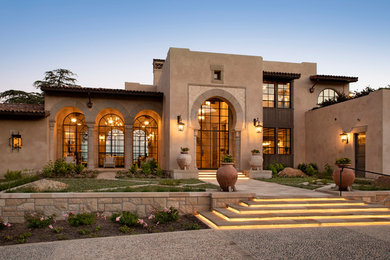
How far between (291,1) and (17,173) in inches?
580

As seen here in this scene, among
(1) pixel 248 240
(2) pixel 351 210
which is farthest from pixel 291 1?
(1) pixel 248 240

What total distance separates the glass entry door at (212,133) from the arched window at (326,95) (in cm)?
702

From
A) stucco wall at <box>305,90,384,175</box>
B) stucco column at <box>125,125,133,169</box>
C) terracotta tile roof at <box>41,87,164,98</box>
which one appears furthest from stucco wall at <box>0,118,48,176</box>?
stucco wall at <box>305,90,384,175</box>

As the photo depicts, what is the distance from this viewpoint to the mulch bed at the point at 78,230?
6082 mm

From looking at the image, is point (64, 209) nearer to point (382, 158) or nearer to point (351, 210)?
point (351, 210)

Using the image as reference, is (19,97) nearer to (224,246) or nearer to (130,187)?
(130,187)

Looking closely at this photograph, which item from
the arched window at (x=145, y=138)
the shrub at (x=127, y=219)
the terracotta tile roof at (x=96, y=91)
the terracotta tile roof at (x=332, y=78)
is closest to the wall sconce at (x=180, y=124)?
the terracotta tile roof at (x=96, y=91)

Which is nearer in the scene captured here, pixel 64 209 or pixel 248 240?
pixel 248 240

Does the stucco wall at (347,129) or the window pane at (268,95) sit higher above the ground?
the window pane at (268,95)

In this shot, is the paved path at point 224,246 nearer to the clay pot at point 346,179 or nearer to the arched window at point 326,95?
the clay pot at point 346,179

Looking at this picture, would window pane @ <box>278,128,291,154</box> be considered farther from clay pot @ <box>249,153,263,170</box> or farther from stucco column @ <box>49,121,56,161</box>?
stucco column @ <box>49,121,56,161</box>

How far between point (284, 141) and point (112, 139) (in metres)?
10.4

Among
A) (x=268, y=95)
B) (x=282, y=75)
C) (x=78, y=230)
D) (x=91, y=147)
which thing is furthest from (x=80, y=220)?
(x=282, y=75)

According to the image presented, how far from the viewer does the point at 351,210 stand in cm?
779
